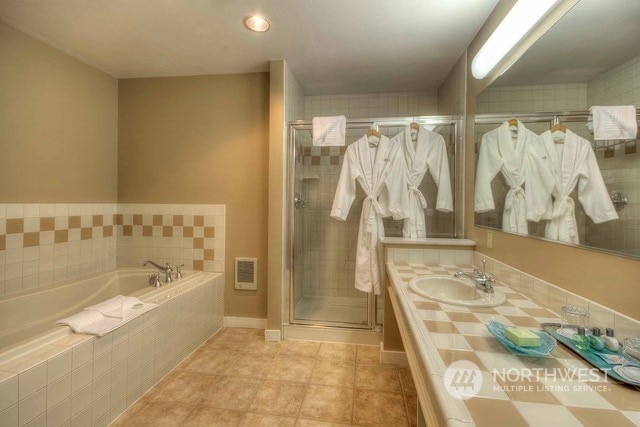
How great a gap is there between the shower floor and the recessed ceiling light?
2.21m

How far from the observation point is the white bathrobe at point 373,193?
6.72ft

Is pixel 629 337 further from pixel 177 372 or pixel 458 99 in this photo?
pixel 177 372

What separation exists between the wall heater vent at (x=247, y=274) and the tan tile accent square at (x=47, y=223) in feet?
4.52

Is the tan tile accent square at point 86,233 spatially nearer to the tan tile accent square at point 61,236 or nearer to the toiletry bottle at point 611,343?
the tan tile accent square at point 61,236

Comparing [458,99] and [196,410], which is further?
[458,99]

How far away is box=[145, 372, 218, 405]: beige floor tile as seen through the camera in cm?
154

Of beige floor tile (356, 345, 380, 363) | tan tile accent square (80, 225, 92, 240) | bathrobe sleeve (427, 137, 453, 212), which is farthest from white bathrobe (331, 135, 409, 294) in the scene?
tan tile accent square (80, 225, 92, 240)

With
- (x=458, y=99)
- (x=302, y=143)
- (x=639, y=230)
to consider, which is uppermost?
(x=458, y=99)

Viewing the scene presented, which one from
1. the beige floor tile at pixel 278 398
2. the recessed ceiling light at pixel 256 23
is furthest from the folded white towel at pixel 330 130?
the beige floor tile at pixel 278 398

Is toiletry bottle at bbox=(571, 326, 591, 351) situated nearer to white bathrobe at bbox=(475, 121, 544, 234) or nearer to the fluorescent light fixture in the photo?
white bathrobe at bbox=(475, 121, 544, 234)

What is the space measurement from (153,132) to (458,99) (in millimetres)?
2665

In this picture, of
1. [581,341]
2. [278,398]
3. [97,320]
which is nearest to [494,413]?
[581,341]

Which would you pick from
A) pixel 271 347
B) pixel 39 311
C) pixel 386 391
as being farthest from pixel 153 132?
pixel 386 391

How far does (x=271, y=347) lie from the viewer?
2.13 meters
